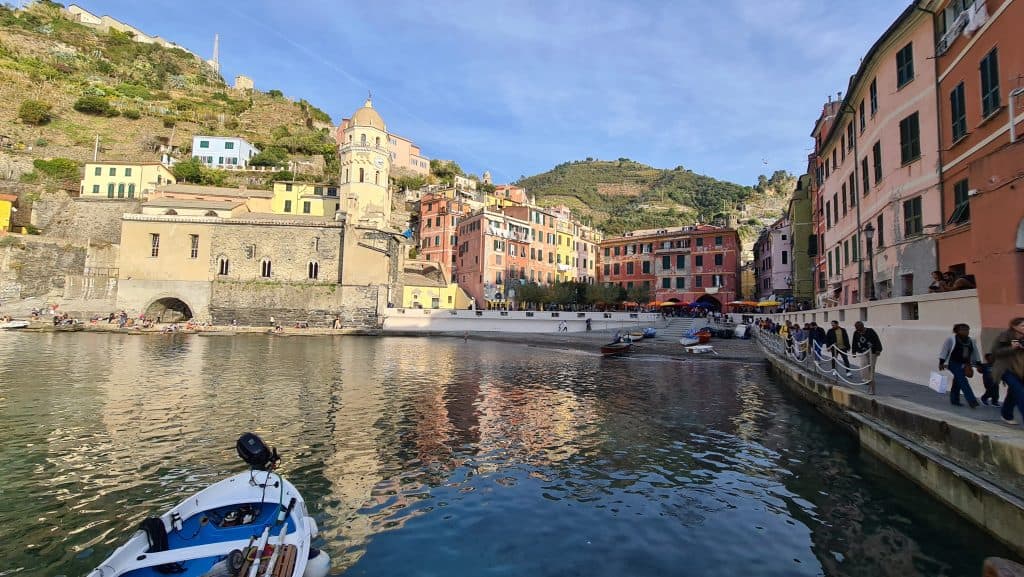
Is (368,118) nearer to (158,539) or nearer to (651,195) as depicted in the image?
(158,539)

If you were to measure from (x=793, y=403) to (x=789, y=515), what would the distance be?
10.9 metres

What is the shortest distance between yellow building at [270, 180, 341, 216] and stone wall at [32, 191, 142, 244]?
1531 centimetres

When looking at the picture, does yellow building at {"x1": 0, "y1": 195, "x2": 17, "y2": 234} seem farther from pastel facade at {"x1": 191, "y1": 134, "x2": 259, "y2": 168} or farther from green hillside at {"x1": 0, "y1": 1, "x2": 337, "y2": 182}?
pastel facade at {"x1": 191, "y1": 134, "x2": 259, "y2": 168}

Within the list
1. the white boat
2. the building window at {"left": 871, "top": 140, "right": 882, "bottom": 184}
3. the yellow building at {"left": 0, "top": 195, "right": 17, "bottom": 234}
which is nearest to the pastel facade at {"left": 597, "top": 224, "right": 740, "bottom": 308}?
the building window at {"left": 871, "top": 140, "right": 882, "bottom": 184}

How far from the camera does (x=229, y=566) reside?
4898 millimetres

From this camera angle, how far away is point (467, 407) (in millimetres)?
16266

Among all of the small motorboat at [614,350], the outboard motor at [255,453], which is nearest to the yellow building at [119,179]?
the small motorboat at [614,350]

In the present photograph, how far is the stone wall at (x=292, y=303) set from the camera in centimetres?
5266

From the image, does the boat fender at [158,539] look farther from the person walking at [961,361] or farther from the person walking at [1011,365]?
the person walking at [961,361]

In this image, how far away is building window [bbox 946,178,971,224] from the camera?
14.7 m

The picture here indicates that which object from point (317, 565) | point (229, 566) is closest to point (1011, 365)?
point (317, 565)

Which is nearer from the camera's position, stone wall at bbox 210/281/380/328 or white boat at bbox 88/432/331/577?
white boat at bbox 88/432/331/577

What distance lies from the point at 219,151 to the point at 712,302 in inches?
3156

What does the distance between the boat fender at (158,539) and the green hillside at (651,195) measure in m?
102
